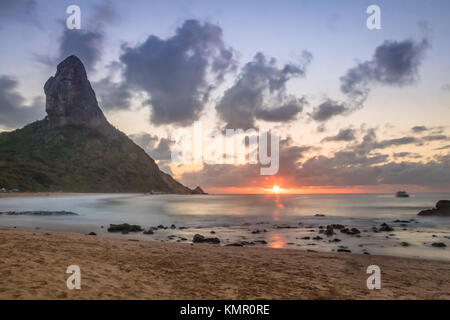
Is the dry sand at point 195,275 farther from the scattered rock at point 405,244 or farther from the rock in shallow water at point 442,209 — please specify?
the rock in shallow water at point 442,209

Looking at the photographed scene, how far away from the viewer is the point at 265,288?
1077 centimetres

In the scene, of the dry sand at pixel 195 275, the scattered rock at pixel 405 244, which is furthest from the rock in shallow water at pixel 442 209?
the dry sand at pixel 195 275

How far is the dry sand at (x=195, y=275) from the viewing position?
31.3ft

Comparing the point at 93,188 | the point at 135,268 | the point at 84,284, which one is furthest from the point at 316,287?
the point at 93,188

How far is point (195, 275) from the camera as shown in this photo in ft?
40.7

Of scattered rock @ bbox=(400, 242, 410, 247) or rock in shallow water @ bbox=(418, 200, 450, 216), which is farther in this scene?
rock in shallow water @ bbox=(418, 200, 450, 216)

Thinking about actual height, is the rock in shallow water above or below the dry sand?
below

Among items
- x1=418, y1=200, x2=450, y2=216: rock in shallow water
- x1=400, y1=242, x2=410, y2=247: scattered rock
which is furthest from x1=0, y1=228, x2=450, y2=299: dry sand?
x1=418, y1=200, x2=450, y2=216: rock in shallow water

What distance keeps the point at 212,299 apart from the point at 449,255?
22.9 metres

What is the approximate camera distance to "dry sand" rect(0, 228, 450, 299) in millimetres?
9549

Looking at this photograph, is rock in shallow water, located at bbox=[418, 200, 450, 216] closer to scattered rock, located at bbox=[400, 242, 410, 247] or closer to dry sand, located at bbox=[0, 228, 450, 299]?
scattered rock, located at bbox=[400, 242, 410, 247]

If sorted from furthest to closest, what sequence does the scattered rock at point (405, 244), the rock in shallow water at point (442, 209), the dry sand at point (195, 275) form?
the rock in shallow water at point (442, 209) < the scattered rock at point (405, 244) < the dry sand at point (195, 275)

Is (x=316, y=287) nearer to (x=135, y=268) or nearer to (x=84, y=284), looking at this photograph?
(x=135, y=268)
